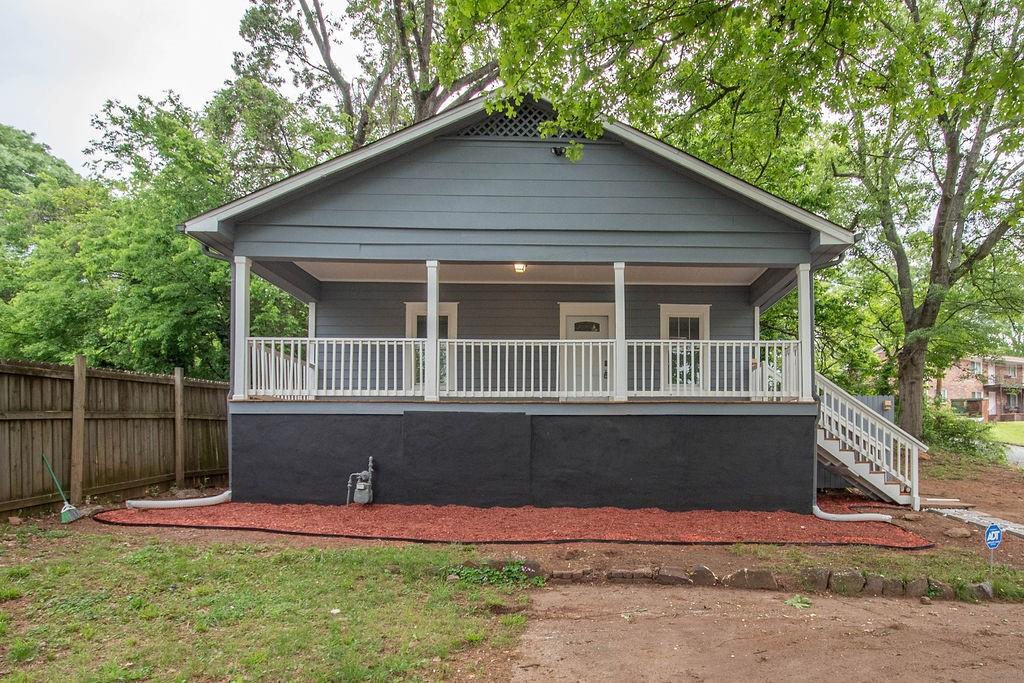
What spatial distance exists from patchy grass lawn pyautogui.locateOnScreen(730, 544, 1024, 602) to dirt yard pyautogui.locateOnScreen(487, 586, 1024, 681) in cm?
35

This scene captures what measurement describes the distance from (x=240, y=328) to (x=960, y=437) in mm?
17942

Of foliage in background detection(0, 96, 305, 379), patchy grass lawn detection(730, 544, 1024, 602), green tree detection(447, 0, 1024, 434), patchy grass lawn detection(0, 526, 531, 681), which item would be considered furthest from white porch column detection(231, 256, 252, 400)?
patchy grass lawn detection(730, 544, 1024, 602)

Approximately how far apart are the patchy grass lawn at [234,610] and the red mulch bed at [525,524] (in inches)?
34.2

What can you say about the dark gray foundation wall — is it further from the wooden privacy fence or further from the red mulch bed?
the wooden privacy fence

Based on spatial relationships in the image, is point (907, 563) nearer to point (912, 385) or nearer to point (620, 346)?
point (620, 346)

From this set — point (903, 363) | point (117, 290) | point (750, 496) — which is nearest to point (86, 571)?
point (750, 496)

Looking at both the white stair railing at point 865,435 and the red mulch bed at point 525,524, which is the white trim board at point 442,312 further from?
the white stair railing at point 865,435

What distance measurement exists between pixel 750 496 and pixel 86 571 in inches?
295

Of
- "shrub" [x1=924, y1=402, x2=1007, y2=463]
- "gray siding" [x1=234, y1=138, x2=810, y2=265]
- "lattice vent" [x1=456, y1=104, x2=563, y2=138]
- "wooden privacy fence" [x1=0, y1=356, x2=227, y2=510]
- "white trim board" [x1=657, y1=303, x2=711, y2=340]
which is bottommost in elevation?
"shrub" [x1=924, y1=402, x2=1007, y2=463]

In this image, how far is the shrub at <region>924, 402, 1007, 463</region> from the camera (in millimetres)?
15672

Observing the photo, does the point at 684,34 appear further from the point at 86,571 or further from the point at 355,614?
the point at 86,571

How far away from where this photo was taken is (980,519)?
843 cm

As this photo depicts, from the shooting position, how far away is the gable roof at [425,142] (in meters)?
8.17

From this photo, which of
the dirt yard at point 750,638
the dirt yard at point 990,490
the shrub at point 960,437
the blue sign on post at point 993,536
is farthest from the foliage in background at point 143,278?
the shrub at point 960,437
